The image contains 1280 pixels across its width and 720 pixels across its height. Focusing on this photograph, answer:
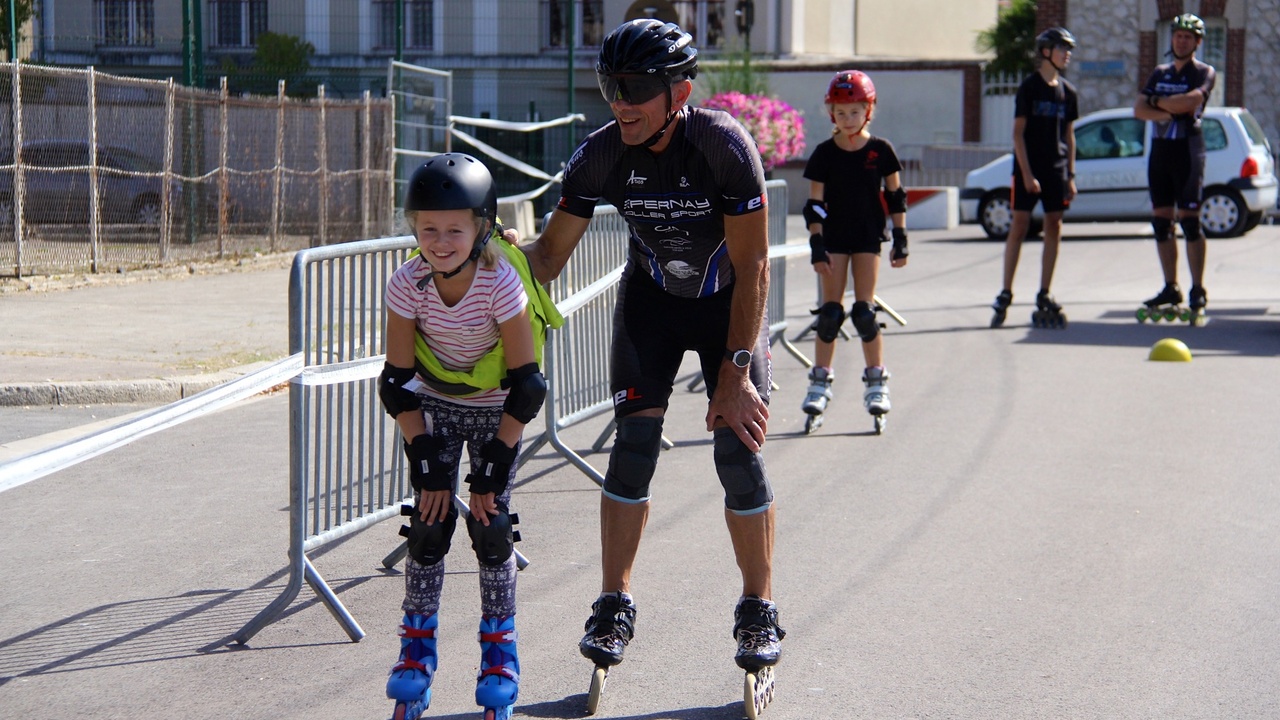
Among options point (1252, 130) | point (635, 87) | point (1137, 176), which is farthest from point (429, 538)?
point (1252, 130)

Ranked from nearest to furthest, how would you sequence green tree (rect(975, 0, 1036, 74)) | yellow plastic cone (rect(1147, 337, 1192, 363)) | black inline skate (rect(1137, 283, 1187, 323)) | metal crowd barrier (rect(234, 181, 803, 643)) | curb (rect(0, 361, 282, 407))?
metal crowd barrier (rect(234, 181, 803, 643))
curb (rect(0, 361, 282, 407))
yellow plastic cone (rect(1147, 337, 1192, 363))
black inline skate (rect(1137, 283, 1187, 323))
green tree (rect(975, 0, 1036, 74))

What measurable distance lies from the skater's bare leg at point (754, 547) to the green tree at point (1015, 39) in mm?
33214

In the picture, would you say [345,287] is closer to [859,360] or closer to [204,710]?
[204,710]

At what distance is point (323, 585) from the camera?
15.5 feet

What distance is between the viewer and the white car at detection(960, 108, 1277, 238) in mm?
21203

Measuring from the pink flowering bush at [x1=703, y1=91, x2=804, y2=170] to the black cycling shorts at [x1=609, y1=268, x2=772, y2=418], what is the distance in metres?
21.4

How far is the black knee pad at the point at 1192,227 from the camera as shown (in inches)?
479

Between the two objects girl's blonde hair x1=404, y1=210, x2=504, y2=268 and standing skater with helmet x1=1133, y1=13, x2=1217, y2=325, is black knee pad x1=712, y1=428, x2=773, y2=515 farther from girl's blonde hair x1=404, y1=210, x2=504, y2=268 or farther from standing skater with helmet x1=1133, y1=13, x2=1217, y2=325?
standing skater with helmet x1=1133, y1=13, x2=1217, y2=325

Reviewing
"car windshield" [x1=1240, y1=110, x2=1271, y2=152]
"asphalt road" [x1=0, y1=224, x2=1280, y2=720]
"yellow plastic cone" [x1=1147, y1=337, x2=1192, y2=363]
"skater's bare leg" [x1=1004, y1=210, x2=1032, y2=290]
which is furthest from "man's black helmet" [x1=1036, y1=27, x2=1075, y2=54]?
"car windshield" [x1=1240, y1=110, x2=1271, y2=152]

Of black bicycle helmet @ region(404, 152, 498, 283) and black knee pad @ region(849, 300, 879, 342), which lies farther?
black knee pad @ region(849, 300, 879, 342)

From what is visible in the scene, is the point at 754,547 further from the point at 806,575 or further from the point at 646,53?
the point at 646,53

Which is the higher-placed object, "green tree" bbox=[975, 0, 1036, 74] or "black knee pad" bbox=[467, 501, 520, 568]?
"green tree" bbox=[975, 0, 1036, 74]

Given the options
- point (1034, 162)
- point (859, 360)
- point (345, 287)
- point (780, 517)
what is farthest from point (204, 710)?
point (1034, 162)

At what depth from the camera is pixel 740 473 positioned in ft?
13.8
